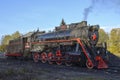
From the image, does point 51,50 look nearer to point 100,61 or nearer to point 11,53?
point 100,61

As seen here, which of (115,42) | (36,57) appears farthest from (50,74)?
(115,42)

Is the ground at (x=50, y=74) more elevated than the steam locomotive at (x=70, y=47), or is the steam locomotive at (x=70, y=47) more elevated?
the steam locomotive at (x=70, y=47)

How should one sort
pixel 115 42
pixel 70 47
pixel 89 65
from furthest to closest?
pixel 115 42
pixel 70 47
pixel 89 65

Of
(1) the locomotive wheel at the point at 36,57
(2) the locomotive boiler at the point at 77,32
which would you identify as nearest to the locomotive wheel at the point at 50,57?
(2) the locomotive boiler at the point at 77,32

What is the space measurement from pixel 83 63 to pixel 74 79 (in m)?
10.3

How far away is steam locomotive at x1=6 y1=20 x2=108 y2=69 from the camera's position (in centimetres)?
2300

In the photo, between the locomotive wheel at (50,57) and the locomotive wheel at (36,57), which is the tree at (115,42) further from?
the locomotive wheel at (50,57)

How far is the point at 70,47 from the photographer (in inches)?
991

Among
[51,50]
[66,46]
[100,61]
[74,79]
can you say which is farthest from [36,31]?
[74,79]

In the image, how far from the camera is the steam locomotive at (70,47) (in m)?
23.0

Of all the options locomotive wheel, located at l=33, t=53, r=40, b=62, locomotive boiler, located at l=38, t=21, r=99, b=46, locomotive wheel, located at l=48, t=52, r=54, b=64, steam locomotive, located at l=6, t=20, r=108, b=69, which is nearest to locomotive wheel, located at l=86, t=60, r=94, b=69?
steam locomotive, located at l=6, t=20, r=108, b=69

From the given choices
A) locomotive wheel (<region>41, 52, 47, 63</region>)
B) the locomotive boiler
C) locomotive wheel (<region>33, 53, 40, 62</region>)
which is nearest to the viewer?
the locomotive boiler

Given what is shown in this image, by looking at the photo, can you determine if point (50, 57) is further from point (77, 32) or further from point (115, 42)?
point (115, 42)

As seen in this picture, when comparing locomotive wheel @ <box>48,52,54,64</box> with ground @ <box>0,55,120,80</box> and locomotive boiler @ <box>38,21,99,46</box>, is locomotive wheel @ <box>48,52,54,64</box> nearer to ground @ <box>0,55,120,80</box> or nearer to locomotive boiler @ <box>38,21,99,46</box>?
locomotive boiler @ <box>38,21,99,46</box>
